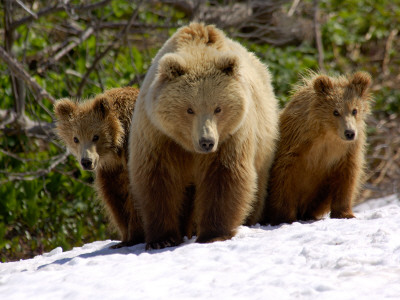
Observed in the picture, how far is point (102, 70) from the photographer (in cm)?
966

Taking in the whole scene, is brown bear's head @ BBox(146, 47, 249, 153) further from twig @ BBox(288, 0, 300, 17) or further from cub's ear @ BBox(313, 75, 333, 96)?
twig @ BBox(288, 0, 300, 17)

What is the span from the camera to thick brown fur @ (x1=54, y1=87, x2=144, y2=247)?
5.48 meters

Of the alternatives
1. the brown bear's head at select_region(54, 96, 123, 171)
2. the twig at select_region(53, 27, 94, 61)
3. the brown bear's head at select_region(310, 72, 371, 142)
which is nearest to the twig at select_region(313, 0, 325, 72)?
the twig at select_region(53, 27, 94, 61)

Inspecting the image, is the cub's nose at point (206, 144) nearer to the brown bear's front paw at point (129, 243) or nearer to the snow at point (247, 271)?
the snow at point (247, 271)

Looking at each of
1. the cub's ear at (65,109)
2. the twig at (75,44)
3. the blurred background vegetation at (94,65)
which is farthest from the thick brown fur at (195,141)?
the twig at (75,44)

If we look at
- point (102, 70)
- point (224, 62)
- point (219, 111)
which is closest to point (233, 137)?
point (219, 111)

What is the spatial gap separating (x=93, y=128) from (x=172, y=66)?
1088mm

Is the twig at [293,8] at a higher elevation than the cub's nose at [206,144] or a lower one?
higher

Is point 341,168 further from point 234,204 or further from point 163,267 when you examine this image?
point 163,267

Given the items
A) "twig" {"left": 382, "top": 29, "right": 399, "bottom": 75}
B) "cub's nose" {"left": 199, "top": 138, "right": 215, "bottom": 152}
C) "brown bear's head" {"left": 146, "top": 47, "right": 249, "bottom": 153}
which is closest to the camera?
"cub's nose" {"left": 199, "top": 138, "right": 215, "bottom": 152}

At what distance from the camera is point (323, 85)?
5.84 meters

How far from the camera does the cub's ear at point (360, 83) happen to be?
5.78 meters

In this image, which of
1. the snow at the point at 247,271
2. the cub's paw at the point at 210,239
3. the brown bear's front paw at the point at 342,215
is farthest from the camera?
the brown bear's front paw at the point at 342,215

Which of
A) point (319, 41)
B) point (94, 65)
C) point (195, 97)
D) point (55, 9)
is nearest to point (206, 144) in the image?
point (195, 97)
